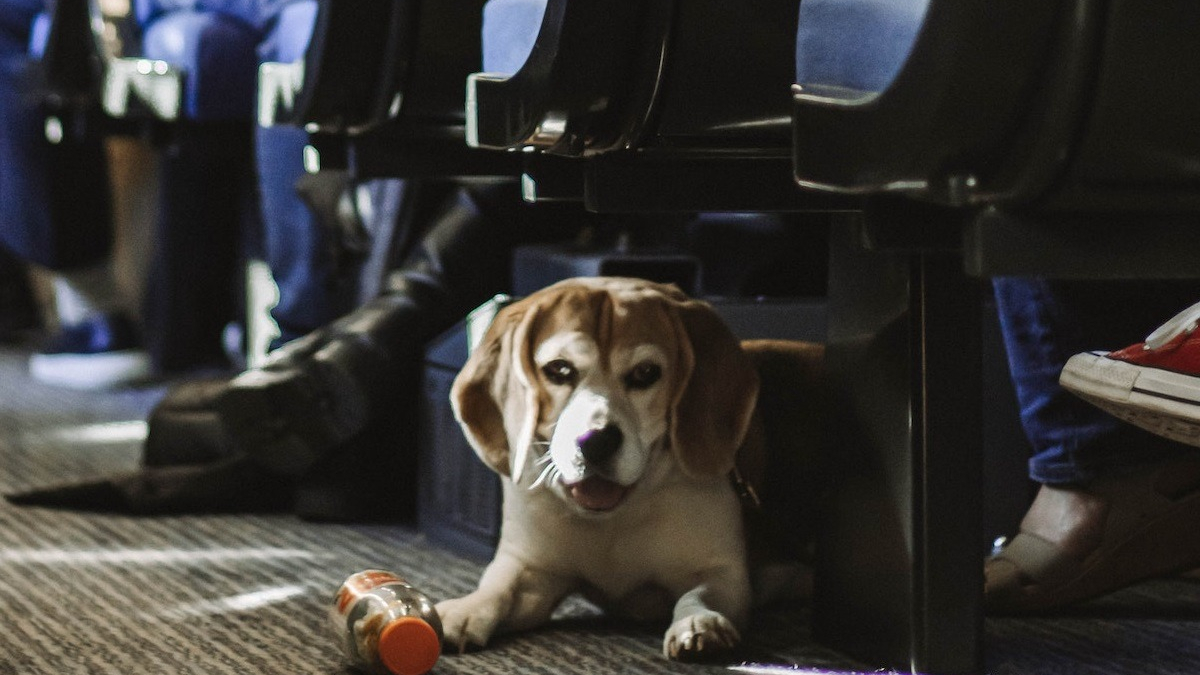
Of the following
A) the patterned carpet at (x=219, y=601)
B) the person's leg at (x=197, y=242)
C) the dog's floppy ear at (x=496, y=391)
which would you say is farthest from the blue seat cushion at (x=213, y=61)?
the dog's floppy ear at (x=496, y=391)

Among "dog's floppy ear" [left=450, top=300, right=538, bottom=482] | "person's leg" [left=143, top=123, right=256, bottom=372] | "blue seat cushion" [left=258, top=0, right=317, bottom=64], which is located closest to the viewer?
"dog's floppy ear" [left=450, top=300, right=538, bottom=482]

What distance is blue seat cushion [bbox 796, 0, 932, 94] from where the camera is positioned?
2.17 ft

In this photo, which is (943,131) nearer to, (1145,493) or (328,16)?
(1145,493)

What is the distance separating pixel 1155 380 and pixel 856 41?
430 mm

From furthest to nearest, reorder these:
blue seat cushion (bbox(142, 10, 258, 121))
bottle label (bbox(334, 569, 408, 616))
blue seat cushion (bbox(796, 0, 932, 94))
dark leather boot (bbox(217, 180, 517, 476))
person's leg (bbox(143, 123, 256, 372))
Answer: person's leg (bbox(143, 123, 256, 372)), blue seat cushion (bbox(142, 10, 258, 121)), dark leather boot (bbox(217, 180, 517, 476)), bottle label (bbox(334, 569, 408, 616)), blue seat cushion (bbox(796, 0, 932, 94))

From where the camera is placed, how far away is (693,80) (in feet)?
3.07

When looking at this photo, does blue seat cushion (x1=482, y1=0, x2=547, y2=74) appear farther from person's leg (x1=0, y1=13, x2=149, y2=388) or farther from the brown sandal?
person's leg (x1=0, y1=13, x2=149, y2=388)

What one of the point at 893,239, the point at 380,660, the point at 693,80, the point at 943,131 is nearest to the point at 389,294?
the point at 380,660

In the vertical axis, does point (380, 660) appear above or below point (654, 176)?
below

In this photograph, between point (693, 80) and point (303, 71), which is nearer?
point (693, 80)

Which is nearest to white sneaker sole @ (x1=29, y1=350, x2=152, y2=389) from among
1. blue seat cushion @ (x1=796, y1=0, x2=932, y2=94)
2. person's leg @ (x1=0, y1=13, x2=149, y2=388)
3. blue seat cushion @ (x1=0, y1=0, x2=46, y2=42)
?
person's leg @ (x1=0, y1=13, x2=149, y2=388)

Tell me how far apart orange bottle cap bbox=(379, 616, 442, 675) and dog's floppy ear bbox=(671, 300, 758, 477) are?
0.87 feet

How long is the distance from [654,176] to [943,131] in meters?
0.40

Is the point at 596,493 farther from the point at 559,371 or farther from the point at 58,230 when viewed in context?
the point at 58,230
